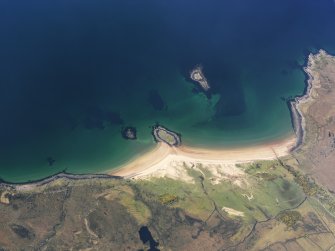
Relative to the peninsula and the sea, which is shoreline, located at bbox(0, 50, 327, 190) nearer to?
the peninsula

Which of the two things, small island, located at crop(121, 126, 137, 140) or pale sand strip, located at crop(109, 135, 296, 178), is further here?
small island, located at crop(121, 126, 137, 140)

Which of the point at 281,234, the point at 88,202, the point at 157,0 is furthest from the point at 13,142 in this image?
the point at 157,0

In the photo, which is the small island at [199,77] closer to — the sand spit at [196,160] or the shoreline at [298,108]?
the sand spit at [196,160]

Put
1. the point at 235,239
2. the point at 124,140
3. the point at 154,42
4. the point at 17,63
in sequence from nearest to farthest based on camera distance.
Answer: the point at 235,239 < the point at 124,140 < the point at 17,63 < the point at 154,42

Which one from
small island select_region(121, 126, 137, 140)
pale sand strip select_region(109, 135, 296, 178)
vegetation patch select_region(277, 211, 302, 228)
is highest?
small island select_region(121, 126, 137, 140)

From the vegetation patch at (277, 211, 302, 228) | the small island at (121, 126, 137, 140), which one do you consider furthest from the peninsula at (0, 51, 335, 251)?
the small island at (121, 126, 137, 140)

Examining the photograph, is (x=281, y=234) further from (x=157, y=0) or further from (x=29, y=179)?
(x=157, y=0)
